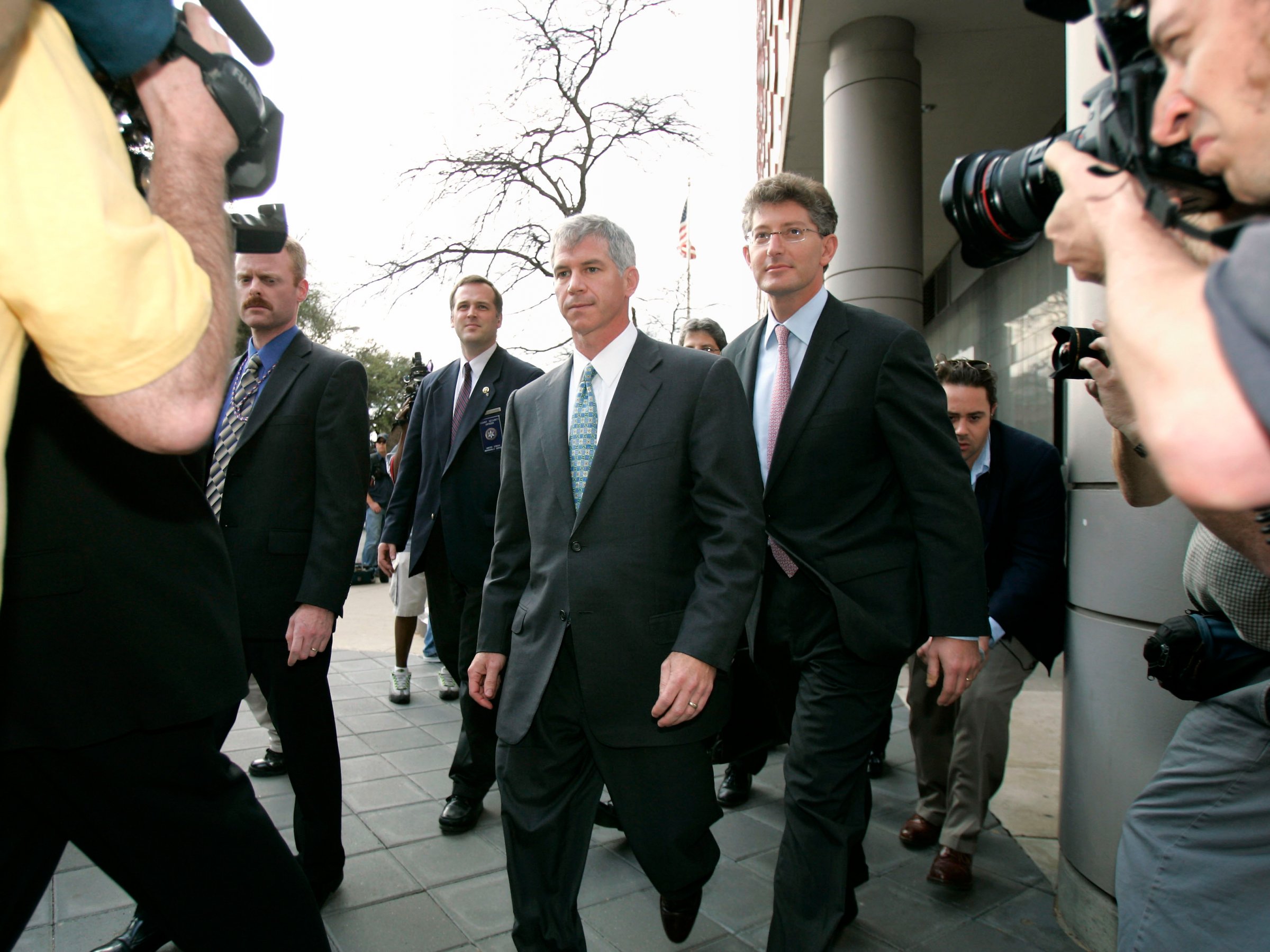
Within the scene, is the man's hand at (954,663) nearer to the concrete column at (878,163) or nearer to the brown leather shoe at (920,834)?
the brown leather shoe at (920,834)

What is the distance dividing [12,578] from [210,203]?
734 mm

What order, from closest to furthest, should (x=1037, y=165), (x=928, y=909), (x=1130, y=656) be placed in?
Answer: (x=1037, y=165) < (x=1130, y=656) < (x=928, y=909)

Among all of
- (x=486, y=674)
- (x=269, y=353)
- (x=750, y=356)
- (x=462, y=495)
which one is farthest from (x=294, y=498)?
(x=750, y=356)

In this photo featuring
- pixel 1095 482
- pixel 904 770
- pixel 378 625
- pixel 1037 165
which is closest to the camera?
pixel 1037 165

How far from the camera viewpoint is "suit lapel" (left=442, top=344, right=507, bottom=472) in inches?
164

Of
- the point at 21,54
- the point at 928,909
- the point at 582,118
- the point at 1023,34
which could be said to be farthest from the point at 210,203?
the point at 582,118

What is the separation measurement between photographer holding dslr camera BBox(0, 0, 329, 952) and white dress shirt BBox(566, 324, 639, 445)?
3.79ft

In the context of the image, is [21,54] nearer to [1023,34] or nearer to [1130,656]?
[1130,656]

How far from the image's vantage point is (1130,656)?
2539 mm

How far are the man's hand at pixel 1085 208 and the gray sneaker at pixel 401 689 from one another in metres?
5.36

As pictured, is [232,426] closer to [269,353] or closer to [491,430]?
[269,353]

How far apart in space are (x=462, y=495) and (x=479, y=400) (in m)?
0.49

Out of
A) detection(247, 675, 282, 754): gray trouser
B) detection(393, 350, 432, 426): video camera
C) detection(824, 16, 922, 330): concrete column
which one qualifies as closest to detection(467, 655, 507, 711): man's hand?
detection(247, 675, 282, 754): gray trouser

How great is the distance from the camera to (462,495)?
13.5ft
